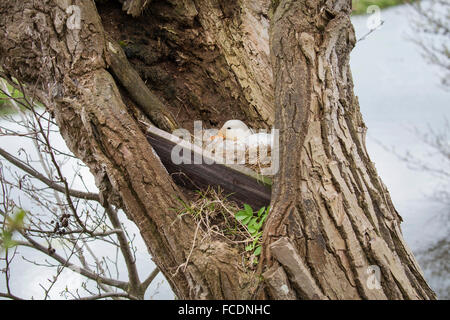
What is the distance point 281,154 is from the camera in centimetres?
103

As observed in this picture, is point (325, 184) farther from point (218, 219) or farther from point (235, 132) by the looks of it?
point (235, 132)

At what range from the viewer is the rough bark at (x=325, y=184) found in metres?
0.88

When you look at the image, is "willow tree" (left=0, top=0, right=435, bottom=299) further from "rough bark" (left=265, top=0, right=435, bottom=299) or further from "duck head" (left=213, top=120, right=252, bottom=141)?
"duck head" (left=213, top=120, right=252, bottom=141)

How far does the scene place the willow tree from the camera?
2.97ft

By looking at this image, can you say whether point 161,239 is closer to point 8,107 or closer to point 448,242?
point 8,107

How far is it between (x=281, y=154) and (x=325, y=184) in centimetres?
13

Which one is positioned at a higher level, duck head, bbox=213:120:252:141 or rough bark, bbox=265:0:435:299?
duck head, bbox=213:120:252:141

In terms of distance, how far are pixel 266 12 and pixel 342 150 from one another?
787 mm

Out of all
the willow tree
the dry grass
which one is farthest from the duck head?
the dry grass

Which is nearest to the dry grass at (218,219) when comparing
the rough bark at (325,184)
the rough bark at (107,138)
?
the rough bark at (107,138)

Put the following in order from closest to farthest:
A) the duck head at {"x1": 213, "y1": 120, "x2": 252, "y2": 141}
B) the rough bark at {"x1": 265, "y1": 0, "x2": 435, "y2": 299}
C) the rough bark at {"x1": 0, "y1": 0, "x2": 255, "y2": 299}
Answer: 1. the rough bark at {"x1": 265, "y1": 0, "x2": 435, "y2": 299}
2. the rough bark at {"x1": 0, "y1": 0, "x2": 255, "y2": 299}
3. the duck head at {"x1": 213, "y1": 120, "x2": 252, "y2": 141}

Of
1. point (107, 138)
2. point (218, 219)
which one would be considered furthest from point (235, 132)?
point (107, 138)

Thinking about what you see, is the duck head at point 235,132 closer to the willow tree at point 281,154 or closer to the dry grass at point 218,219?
the willow tree at point 281,154

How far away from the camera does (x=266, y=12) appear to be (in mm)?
1600
